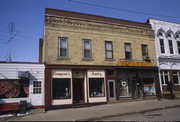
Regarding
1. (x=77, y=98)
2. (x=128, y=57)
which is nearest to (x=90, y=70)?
(x=77, y=98)

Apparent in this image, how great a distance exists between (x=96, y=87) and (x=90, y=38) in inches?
206

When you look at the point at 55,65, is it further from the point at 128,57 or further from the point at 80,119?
the point at 128,57

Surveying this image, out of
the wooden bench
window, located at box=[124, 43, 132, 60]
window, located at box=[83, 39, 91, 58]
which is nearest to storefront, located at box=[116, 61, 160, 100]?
window, located at box=[124, 43, 132, 60]

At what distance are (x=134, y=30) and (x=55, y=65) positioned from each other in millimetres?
10657

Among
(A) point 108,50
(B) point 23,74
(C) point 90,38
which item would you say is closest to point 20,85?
(B) point 23,74

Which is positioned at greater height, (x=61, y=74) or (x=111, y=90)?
(x=61, y=74)

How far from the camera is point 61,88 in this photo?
1470cm

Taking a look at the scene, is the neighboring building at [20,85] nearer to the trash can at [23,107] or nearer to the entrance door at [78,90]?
the trash can at [23,107]

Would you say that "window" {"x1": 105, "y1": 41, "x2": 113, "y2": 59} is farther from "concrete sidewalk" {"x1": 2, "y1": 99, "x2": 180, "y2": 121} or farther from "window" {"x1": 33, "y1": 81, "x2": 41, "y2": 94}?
"window" {"x1": 33, "y1": 81, "x2": 41, "y2": 94}

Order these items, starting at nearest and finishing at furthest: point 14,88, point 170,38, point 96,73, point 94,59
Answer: point 14,88
point 96,73
point 94,59
point 170,38

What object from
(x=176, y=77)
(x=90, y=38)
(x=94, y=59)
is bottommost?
(x=176, y=77)

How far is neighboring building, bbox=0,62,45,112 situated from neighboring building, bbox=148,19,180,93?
47.1 feet

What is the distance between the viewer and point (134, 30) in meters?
19.0

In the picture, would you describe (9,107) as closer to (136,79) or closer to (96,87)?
(96,87)
